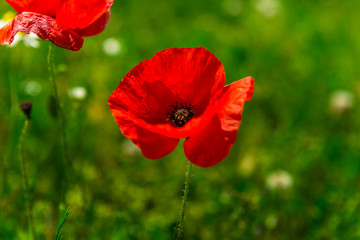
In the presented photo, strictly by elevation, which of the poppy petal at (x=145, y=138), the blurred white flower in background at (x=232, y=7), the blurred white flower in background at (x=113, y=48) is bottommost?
the poppy petal at (x=145, y=138)

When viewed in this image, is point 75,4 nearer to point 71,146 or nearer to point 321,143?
point 71,146

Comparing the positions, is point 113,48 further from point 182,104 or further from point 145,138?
point 145,138

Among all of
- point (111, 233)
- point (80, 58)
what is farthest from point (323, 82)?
point (111, 233)

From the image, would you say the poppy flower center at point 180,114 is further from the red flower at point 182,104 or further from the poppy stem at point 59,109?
the poppy stem at point 59,109

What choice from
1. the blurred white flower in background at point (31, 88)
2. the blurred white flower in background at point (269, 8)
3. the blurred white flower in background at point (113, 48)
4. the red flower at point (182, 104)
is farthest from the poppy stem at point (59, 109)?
the blurred white flower in background at point (269, 8)

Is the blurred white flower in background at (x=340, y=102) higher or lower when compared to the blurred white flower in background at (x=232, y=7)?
lower

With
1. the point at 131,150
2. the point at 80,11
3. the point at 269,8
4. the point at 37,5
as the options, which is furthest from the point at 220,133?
the point at 269,8
